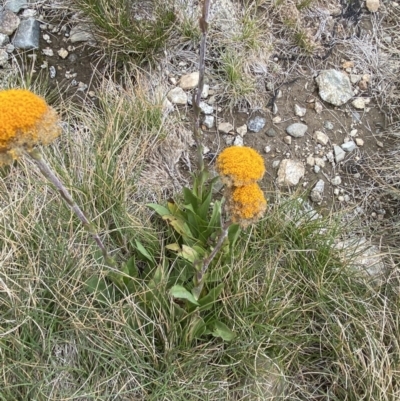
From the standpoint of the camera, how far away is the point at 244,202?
172cm

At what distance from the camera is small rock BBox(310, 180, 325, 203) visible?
3.09m

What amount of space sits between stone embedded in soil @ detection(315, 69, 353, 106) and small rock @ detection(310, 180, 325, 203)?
62cm

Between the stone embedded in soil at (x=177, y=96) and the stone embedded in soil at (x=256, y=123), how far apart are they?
46 cm

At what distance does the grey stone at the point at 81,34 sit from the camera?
3432 millimetres

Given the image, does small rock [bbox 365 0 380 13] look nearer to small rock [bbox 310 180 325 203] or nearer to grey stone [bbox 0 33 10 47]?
small rock [bbox 310 180 325 203]

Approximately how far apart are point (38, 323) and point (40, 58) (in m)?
1.90

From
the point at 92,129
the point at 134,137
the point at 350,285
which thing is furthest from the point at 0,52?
the point at 350,285

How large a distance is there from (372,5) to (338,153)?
4.29ft

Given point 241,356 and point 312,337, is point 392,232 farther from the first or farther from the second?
point 241,356

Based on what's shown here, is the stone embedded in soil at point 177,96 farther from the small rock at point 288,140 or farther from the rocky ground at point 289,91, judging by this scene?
the small rock at point 288,140

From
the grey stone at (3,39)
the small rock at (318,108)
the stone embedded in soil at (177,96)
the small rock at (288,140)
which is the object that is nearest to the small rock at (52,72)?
the grey stone at (3,39)

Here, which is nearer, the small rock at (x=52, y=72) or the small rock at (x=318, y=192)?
the small rock at (x=318, y=192)

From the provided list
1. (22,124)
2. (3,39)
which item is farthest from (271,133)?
(22,124)

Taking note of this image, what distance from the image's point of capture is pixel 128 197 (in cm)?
284
